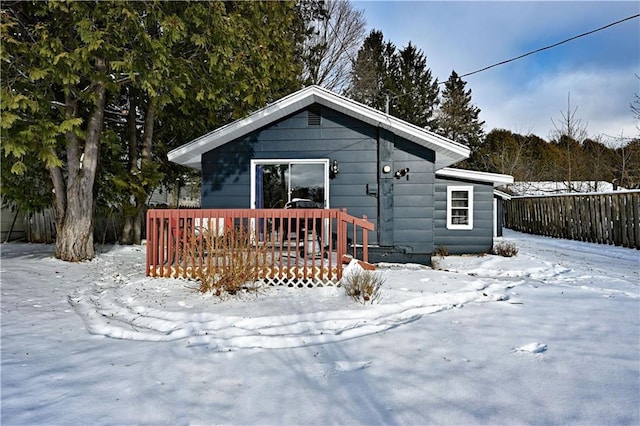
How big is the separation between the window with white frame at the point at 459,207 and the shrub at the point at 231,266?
22.8 ft

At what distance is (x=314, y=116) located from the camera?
809 centimetres

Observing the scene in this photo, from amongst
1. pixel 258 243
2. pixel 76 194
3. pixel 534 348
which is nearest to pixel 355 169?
pixel 258 243

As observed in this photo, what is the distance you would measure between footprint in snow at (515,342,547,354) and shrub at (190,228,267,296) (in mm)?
3202

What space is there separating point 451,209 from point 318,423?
9.43m

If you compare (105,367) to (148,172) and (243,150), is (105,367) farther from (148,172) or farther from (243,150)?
(148,172)

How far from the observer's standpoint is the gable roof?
7.61m

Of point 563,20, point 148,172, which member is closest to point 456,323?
point 148,172

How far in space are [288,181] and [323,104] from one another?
189 centimetres

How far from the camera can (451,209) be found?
10.6 meters

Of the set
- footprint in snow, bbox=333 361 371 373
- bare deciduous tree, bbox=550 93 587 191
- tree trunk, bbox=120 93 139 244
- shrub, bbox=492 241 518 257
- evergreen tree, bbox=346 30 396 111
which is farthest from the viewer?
evergreen tree, bbox=346 30 396 111

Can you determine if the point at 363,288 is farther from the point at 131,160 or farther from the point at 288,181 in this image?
the point at 131,160

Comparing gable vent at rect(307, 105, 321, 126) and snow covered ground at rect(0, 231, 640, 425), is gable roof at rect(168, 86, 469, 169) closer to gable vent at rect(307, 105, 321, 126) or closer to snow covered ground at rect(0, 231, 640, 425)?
gable vent at rect(307, 105, 321, 126)

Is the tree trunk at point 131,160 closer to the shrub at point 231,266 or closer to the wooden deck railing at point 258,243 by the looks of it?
the wooden deck railing at point 258,243

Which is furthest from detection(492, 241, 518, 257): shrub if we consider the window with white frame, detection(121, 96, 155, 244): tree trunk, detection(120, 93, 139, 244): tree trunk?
detection(120, 93, 139, 244): tree trunk
